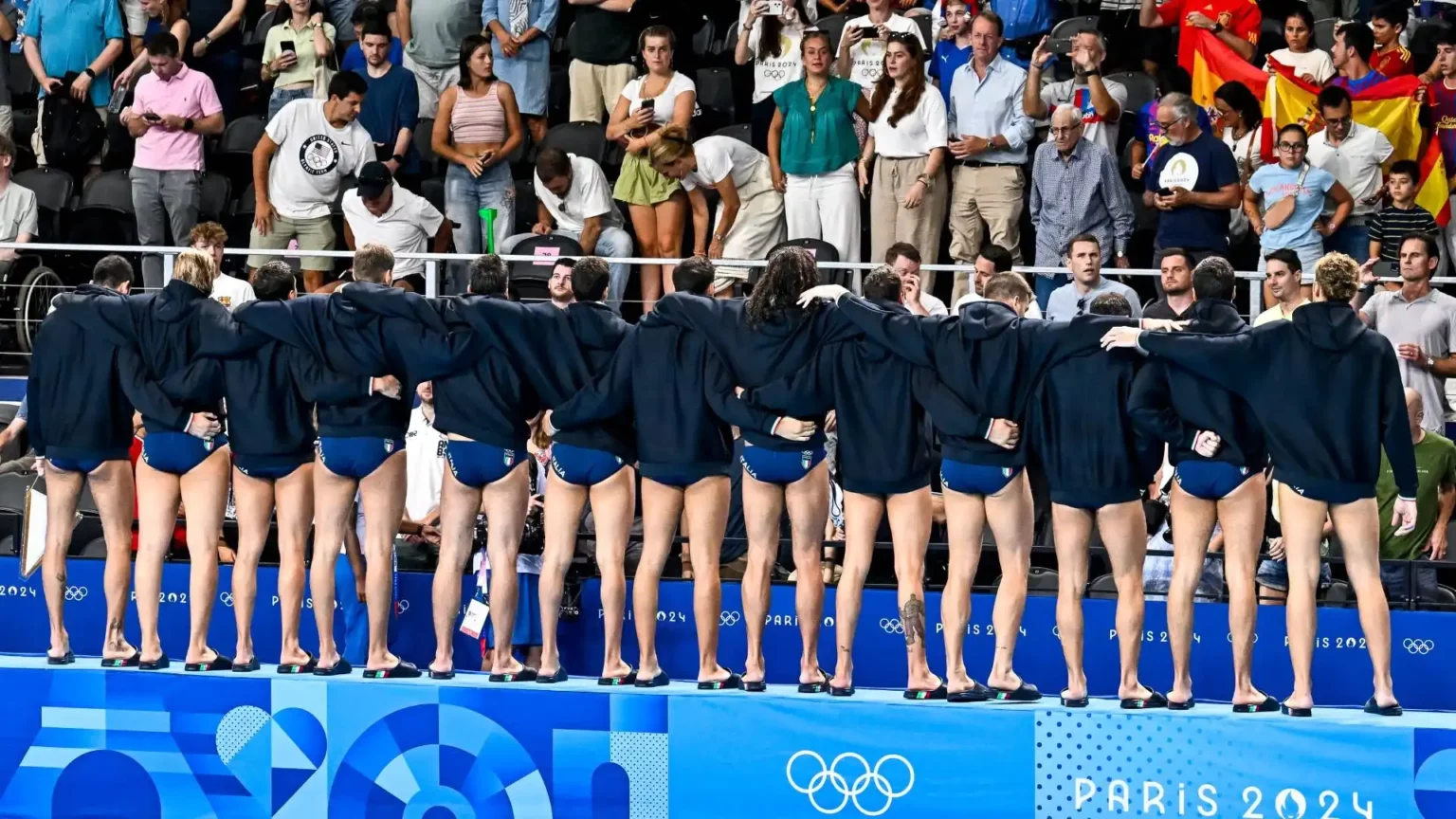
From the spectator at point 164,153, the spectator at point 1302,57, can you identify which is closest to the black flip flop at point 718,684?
the spectator at point 1302,57

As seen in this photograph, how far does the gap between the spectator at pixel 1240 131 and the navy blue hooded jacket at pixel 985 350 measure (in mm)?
4127

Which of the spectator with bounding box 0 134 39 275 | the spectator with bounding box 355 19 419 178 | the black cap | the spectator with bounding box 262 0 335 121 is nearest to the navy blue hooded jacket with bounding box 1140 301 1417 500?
the black cap

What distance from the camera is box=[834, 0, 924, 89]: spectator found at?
44.4ft

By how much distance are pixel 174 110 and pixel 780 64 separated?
12.8 feet

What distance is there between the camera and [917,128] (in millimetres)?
13078

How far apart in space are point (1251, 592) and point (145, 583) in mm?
5024

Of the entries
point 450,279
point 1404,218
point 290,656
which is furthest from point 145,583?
point 1404,218

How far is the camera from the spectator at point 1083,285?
11562mm

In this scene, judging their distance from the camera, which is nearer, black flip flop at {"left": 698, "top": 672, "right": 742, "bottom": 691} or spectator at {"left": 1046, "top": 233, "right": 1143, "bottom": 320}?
black flip flop at {"left": 698, "top": 672, "right": 742, "bottom": 691}

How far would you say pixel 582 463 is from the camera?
9.98 meters

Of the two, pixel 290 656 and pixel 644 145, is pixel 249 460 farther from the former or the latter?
pixel 644 145

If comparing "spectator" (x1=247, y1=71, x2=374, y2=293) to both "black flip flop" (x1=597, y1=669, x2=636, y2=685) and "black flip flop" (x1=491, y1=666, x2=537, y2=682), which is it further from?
"black flip flop" (x1=597, y1=669, x2=636, y2=685)

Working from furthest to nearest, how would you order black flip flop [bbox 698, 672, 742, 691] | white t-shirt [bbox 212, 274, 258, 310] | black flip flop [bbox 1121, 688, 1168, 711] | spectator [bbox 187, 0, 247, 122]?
spectator [bbox 187, 0, 247, 122] < white t-shirt [bbox 212, 274, 258, 310] < black flip flop [bbox 698, 672, 742, 691] < black flip flop [bbox 1121, 688, 1168, 711]

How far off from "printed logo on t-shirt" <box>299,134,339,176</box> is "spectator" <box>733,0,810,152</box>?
262 centimetres
